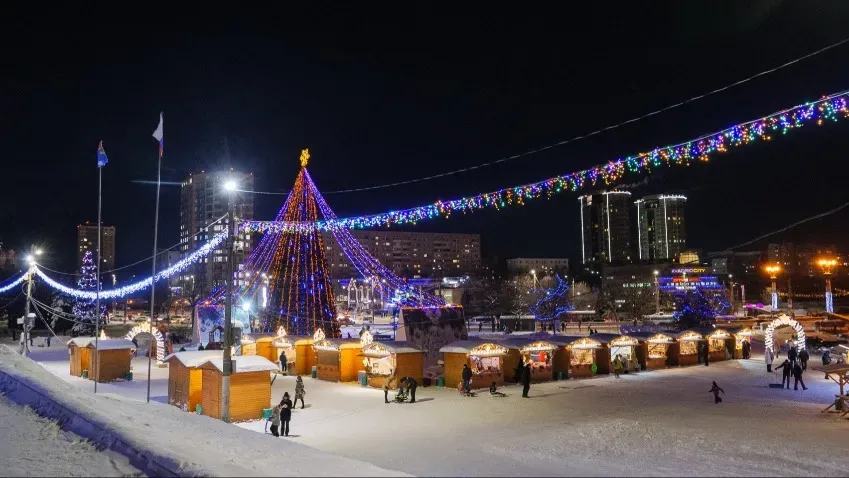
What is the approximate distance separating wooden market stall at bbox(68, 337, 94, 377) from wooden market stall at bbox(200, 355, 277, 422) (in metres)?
14.0

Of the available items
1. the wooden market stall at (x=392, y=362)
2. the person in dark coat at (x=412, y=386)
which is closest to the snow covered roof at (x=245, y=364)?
the person in dark coat at (x=412, y=386)

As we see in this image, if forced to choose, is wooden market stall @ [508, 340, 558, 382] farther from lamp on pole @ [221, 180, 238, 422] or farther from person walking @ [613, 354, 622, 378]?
lamp on pole @ [221, 180, 238, 422]

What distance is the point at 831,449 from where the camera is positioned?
1312 centimetres

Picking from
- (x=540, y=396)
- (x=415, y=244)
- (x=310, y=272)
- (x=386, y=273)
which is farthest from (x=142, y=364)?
(x=415, y=244)

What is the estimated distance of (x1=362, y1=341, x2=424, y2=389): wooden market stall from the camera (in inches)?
977

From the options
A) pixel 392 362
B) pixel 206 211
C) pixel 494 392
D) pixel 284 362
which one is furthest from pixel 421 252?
pixel 494 392

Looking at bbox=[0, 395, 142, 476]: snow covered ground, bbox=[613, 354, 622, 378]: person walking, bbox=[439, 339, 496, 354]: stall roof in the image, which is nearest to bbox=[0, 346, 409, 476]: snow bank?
bbox=[0, 395, 142, 476]: snow covered ground

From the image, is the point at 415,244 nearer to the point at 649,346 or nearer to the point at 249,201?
the point at 249,201

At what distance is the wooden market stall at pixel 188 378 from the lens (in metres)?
19.5

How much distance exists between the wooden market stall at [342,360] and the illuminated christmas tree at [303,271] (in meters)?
4.85

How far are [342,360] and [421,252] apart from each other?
12304 cm

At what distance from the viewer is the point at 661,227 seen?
194 meters

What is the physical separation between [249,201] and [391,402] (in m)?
112

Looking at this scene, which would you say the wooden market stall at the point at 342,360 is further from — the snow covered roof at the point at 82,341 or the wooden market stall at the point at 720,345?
the wooden market stall at the point at 720,345
